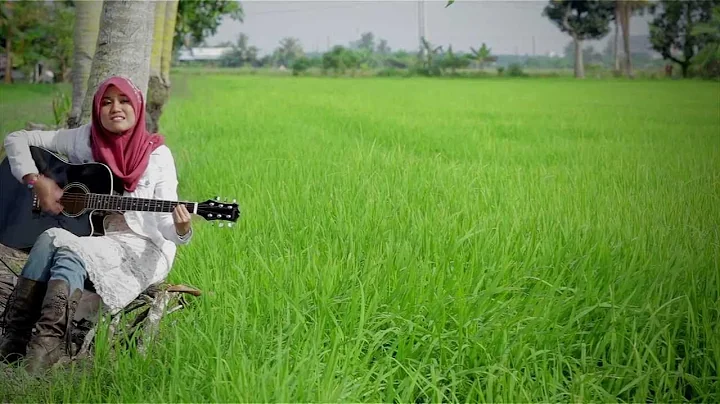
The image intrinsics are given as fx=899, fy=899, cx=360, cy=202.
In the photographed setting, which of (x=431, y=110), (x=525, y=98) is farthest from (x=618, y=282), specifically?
(x=525, y=98)

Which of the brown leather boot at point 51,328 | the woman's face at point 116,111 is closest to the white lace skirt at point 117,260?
the brown leather boot at point 51,328

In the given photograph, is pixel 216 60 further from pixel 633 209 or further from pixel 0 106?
pixel 0 106

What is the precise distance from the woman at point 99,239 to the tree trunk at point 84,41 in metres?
2.10

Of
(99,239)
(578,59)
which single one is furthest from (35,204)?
(578,59)

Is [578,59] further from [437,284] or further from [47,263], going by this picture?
[47,263]

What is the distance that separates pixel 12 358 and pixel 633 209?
211cm

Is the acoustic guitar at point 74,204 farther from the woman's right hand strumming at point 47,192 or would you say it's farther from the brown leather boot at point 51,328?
the brown leather boot at point 51,328

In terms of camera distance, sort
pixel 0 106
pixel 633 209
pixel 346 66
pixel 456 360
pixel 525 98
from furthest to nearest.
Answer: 1. pixel 0 106
2. pixel 525 98
3. pixel 346 66
4. pixel 633 209
5. pixel 456 360

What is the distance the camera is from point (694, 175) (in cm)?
390

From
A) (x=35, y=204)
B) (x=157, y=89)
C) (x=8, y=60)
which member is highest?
(x=8, y=60)

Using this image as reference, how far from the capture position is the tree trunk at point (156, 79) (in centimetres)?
440

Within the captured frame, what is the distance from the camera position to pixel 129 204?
6.92 ft

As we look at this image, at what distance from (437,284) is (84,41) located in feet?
9.41

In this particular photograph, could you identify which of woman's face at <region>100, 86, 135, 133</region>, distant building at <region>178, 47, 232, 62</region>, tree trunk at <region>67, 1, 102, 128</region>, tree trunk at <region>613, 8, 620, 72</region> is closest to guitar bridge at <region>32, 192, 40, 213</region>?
woman's face at <region>100, 86, 135, 133</region>
